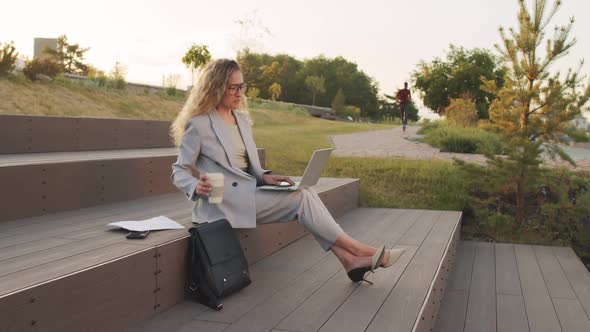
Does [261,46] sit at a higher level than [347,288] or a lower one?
higher

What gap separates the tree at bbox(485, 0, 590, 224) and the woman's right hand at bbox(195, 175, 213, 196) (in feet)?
15.3

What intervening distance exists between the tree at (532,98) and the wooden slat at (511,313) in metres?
2.56

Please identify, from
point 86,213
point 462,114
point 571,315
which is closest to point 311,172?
point 86,213

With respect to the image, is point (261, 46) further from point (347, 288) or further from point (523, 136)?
point (347, 288)

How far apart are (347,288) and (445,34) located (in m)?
11.4

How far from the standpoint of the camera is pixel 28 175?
395 centimetres

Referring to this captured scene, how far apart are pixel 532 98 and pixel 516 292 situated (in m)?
2.92

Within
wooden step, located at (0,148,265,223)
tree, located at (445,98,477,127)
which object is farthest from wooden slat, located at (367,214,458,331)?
tree, located at (445,98,477,127)

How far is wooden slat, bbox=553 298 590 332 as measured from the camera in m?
3.95

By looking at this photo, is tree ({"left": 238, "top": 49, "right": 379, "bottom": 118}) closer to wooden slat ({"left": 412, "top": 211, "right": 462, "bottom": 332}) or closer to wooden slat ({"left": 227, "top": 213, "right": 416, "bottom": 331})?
wooden slat ({"left": 412, "top": 211, "right": 462, "bottom": 332})

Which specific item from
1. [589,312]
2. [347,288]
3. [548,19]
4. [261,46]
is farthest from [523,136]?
[261,46]

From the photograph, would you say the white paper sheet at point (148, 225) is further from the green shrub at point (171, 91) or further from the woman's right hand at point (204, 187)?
the green shrub at point (171, 91)

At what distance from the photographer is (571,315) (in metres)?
4.20

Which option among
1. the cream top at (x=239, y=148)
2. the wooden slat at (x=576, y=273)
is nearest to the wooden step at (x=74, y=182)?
the cream top at (x=239, y=148)
